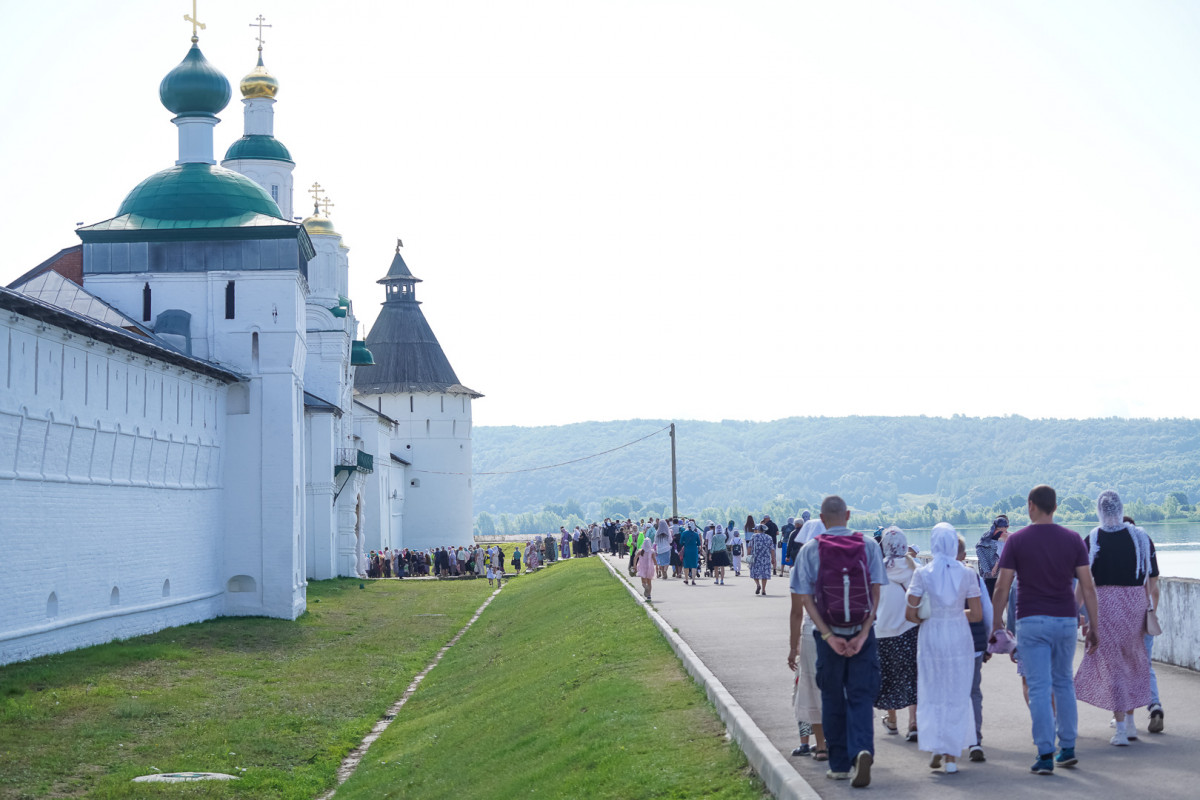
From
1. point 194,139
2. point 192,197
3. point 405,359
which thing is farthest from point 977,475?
point 192,197

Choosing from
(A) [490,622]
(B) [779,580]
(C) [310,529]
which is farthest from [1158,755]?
(C) [310,529]

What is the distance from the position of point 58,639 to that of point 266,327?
12.2 meters

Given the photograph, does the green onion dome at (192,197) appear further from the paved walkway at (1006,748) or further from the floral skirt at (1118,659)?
the floral skirt at (1118,659)

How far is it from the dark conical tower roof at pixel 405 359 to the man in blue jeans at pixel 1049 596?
6240 centimetres

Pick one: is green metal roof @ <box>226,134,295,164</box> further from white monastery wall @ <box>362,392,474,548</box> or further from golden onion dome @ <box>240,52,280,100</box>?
white monastery wall @ <box>362,392,474,548</box>

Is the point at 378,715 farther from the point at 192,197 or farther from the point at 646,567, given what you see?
the point at 192,197

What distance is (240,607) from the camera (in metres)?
31.5

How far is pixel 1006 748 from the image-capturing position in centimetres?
921

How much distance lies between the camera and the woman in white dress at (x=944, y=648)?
27.8 ft

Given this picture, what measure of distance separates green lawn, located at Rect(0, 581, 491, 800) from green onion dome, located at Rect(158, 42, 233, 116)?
1374 centimetres

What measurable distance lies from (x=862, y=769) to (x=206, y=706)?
12776 mm

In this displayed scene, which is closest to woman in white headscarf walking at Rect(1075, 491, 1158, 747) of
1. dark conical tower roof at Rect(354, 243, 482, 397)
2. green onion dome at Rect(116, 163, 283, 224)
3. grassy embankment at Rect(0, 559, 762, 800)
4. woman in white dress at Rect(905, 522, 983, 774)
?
woman in white dress at Rect(905, 522, 983, 774)

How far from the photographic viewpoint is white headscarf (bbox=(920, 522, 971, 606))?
29.0 ft

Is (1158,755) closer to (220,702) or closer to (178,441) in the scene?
(220,702)
